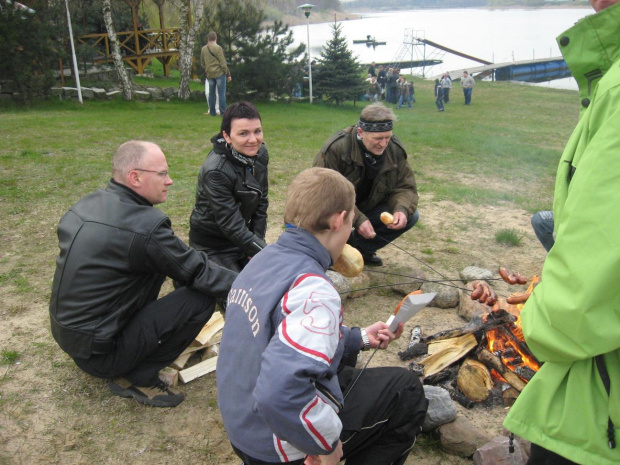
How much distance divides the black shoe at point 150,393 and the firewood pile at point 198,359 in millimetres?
77

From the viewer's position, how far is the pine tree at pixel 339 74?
53.6ft

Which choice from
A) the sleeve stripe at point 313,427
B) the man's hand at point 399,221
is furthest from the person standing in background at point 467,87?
the sleeve stripe at point 313,427

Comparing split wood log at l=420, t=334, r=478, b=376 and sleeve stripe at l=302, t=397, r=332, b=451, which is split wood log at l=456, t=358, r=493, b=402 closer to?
split wood log at l=420, t=334, r=478, b=376

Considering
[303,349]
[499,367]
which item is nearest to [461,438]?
[499,367]

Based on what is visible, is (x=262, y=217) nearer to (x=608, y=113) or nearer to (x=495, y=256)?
(x=495, y=256)

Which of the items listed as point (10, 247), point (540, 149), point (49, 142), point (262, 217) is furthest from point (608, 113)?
point (540, 149)

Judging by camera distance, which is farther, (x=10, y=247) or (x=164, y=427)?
(x=10, y=247)

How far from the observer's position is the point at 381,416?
2.13 metres

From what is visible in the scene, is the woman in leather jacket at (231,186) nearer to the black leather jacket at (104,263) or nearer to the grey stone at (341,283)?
the grey stone at (341,283)

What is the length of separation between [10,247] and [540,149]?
392 inches

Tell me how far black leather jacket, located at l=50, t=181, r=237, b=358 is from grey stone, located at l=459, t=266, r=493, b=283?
2554 mm

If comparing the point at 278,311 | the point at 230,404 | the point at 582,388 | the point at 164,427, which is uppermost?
the point at 278,311

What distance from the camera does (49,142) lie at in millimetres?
8977

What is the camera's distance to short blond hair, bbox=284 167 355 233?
1871mm
